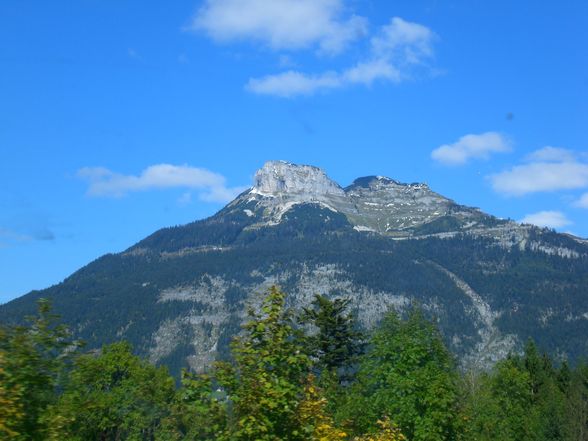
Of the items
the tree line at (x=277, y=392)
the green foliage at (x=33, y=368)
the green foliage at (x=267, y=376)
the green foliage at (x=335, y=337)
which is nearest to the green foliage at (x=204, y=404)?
the tree line at (x=277, y=392)

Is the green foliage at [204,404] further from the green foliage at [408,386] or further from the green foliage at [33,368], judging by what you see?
the green foliage at [408,386]

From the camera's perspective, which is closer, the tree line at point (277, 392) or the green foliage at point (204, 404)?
the tree line at point (277, 392)

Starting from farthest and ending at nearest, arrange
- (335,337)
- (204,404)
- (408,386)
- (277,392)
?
(335,337), (408,386), (204,404), (277,392)

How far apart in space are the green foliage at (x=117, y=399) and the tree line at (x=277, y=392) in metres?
0.08

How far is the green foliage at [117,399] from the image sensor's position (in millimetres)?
12234

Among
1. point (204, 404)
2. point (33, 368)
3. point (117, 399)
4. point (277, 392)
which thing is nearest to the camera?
point (33, 368)

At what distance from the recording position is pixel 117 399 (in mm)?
55656

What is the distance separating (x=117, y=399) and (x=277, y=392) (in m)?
46.0

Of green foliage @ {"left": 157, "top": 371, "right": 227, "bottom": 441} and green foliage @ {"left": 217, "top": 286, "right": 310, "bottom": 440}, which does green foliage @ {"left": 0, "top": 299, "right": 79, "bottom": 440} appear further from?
green foliage @ {"left": 217, "top": 286, "right": 310, "bottom": 440}

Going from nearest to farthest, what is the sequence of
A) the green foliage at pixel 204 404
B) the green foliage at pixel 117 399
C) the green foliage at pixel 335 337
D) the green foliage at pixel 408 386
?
the green foliage at pixel 117 399, the green foliage at pixel 204 404, the green foliage at pixel 408 386, the green foliage at pixel 335 337

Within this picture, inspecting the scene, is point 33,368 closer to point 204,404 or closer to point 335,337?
point 204,404

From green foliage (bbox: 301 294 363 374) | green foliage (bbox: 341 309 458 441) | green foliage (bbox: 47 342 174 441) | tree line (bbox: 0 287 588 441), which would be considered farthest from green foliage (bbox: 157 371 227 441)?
green foliage (bbox: 301 294 363 374)

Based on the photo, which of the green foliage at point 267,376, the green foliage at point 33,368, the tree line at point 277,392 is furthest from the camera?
the green foliage at point 267,376

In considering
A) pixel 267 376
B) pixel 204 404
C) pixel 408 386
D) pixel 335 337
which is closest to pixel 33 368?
pixel 204 404
